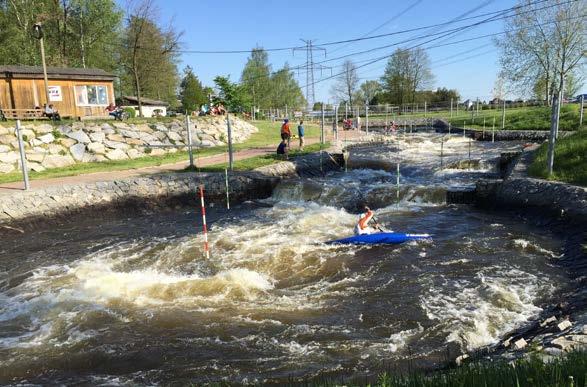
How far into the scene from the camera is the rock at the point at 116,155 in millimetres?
21938

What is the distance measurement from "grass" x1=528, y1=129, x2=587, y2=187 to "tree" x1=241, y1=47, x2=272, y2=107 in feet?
205

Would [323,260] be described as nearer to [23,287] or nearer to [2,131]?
[23,287]

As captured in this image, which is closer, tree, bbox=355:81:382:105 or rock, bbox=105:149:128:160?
rock, bbox=105:149:128:160

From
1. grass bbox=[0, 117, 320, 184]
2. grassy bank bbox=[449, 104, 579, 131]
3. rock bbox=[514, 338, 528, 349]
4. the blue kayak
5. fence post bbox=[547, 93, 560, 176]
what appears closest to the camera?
rock bbox=[514, 338, 528, 349]

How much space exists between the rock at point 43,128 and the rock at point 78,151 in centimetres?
137

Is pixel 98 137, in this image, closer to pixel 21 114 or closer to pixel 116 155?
pixel 116 155

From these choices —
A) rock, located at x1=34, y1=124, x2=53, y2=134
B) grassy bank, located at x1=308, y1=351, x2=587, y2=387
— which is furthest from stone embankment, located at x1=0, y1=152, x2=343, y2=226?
grassy bank, located at x1=308, y1=351, x2=587, y2=387

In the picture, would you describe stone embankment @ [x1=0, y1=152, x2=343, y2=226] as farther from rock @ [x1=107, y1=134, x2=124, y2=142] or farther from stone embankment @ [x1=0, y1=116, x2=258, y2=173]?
rock @ [x1=107, y1=134, x2=124, y2=142]

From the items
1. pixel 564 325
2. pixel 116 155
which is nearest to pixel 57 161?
pixel 116 155

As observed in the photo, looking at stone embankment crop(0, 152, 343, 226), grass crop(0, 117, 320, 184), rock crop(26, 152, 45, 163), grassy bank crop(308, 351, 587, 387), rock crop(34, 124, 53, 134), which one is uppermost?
rock crop(34, 124, 53, 134)

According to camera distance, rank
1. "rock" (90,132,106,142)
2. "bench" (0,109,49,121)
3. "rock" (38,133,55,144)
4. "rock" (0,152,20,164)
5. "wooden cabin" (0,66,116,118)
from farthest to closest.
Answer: "wooden cabin" (0,66,116,118) < "bench" (0,109,49,121) < "rock" (90,132,106,142) < "rock" (38,133,55,144) < "rock" (0,152,20,164)

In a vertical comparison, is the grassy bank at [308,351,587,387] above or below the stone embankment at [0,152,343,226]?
above

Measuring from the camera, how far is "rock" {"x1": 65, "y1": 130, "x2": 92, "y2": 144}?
21.8 m

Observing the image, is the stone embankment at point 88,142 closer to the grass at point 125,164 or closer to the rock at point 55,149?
the rock at point 55,149
